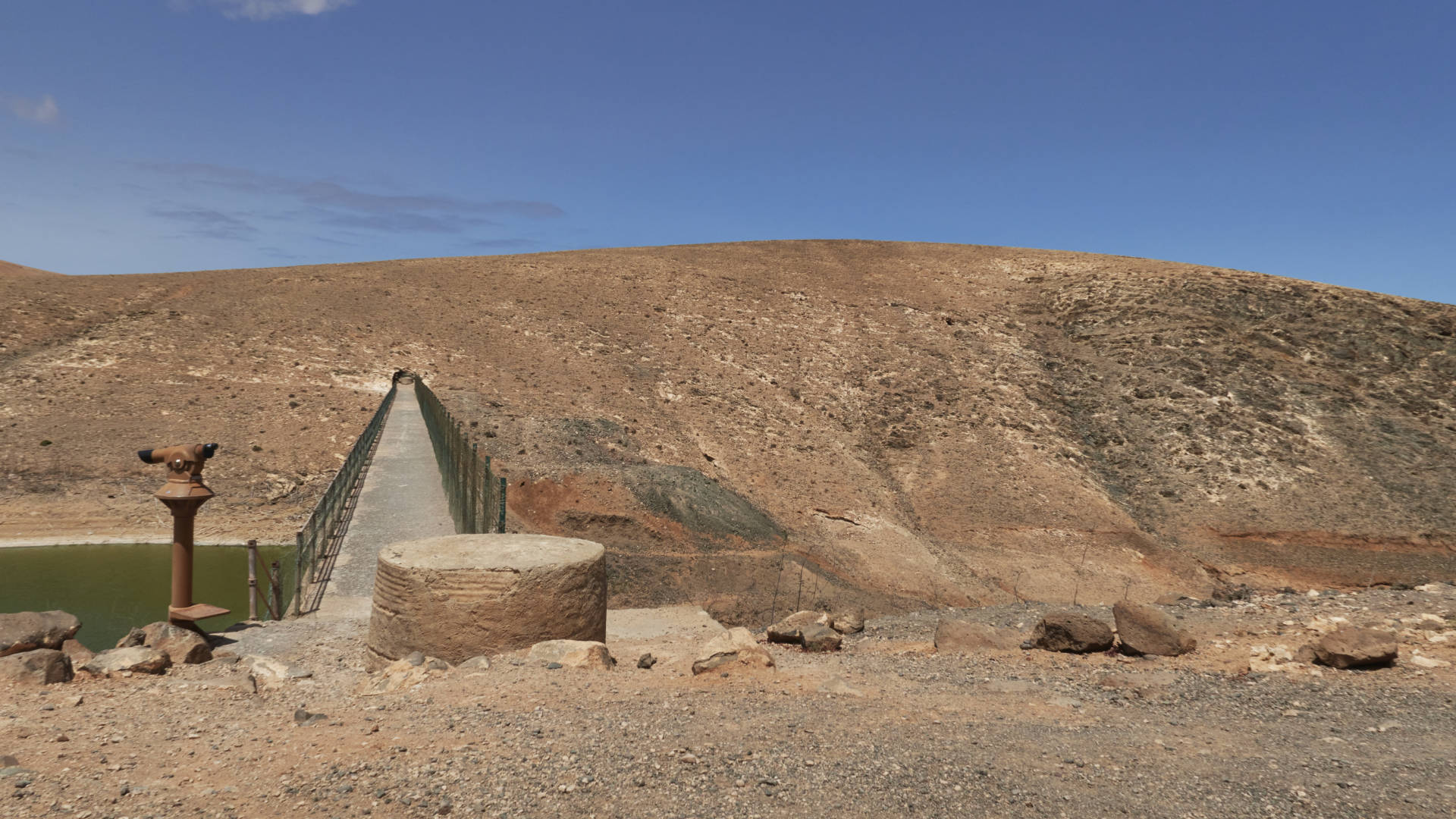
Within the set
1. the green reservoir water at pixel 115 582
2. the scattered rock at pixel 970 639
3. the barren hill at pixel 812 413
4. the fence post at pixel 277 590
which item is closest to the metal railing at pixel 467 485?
the barren hill at pixel 812 413

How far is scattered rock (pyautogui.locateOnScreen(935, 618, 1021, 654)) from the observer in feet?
34.0

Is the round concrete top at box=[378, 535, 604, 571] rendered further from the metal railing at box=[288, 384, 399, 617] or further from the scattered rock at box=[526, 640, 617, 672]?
the metal railing at box=[288, 384, 399, 617]

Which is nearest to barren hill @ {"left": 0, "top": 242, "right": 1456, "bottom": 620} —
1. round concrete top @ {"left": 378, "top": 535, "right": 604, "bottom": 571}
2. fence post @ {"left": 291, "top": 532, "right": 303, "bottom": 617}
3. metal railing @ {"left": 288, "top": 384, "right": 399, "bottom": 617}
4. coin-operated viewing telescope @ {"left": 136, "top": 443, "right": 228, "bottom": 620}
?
metal railing @ {"left": 288, "top": 384, "right": 399, "bottom": 617}

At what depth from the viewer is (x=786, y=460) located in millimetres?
30922

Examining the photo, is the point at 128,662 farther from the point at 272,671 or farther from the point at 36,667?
the point at 272,671

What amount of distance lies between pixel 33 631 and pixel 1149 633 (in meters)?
10.8

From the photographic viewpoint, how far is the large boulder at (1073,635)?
9.74 m

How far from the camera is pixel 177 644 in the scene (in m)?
8.28

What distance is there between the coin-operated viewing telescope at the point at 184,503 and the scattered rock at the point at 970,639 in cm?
802

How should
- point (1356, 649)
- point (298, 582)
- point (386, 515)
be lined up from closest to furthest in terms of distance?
point (1356, 649) → point (298, 582) → point (386, 515)

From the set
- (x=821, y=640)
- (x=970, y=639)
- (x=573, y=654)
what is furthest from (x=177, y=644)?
(x=970, y=639)

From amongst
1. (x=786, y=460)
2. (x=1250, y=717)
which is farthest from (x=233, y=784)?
(x=786, y=460)

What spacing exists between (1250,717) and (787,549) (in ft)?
50.5

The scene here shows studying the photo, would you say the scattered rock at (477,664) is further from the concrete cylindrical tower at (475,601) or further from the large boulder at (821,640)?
the large boulder at (821,640)
